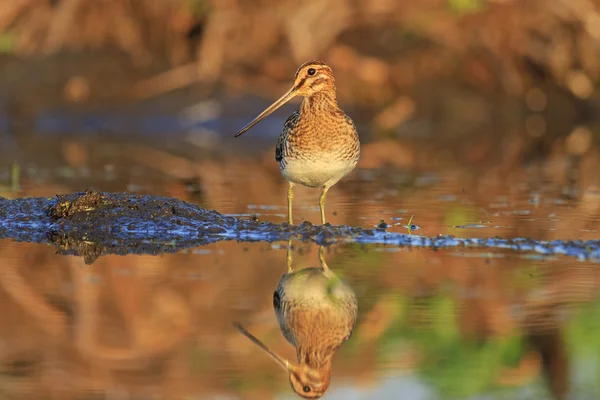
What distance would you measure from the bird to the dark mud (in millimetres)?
443

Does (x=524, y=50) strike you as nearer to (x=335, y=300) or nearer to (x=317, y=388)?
(x=335, y=300)

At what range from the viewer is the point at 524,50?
62.1 feet

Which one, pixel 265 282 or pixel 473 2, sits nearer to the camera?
pixel 265 282

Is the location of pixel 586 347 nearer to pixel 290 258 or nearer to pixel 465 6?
pixel 290 258

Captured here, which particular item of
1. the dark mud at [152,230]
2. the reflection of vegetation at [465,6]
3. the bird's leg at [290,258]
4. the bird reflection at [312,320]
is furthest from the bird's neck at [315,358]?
the reflection of vegetation at [465,6]

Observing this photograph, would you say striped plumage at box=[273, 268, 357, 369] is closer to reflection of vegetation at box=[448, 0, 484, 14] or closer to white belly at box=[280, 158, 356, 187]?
white belly at box=[280, 158, 356, 187]

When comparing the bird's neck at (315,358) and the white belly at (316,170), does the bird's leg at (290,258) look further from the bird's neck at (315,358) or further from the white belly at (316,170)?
the bird's neck at (315,358)

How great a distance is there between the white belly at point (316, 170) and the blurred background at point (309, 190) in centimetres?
50

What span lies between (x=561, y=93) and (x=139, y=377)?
53.0ft

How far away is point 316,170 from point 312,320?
8.50 ft

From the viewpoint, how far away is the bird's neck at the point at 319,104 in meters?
7.84

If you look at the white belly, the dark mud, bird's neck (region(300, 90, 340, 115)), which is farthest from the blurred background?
bird's neck (region(300, 90, 340, 115))

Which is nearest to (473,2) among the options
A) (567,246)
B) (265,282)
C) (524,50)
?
(524,50)

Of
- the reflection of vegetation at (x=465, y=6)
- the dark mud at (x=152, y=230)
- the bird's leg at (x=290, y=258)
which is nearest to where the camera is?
the bird's leg at (x=290, y=258)
